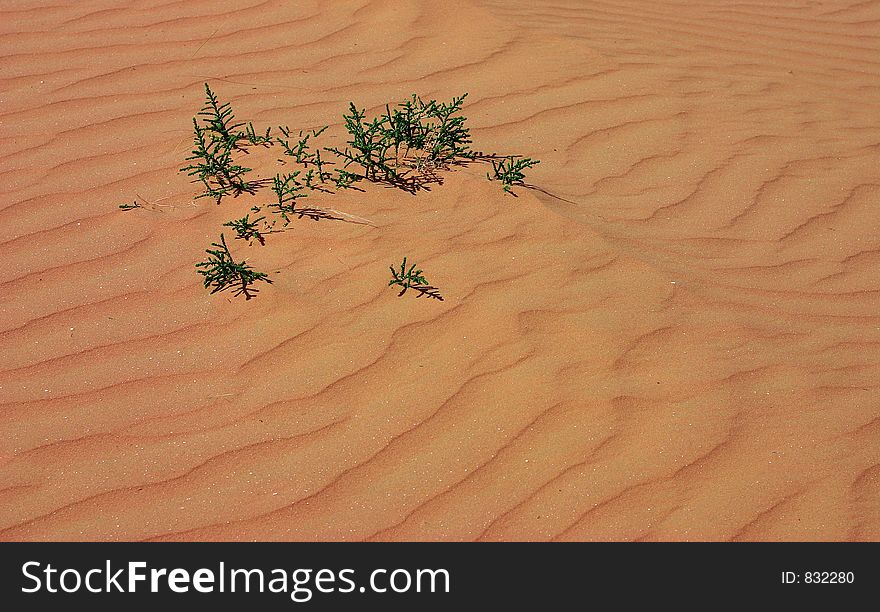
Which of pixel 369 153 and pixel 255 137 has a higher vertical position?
pixel 255 137

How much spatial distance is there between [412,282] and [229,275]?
656 mm

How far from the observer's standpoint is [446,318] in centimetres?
317

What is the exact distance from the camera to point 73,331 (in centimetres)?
313

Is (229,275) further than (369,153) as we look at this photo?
No

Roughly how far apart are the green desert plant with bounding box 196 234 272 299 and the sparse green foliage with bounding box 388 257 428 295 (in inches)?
17.7

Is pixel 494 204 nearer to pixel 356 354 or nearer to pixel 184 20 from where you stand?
pixel 356 354

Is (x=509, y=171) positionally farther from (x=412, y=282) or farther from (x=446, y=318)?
(x=446, y=318)

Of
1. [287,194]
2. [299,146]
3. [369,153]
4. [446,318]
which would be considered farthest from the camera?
[299,146]

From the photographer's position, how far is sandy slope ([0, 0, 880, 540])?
263 cm

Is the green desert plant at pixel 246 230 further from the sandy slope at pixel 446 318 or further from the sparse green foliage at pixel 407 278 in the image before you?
the sparse green foliage at pixel 407 278

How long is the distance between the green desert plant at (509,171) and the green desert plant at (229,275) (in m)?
1.12

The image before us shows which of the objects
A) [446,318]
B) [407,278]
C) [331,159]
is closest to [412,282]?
[407,278]

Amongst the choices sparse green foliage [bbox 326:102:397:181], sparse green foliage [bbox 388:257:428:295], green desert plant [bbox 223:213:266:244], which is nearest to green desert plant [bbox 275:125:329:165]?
sparse green foliage [bbox 326:102:397:181]
